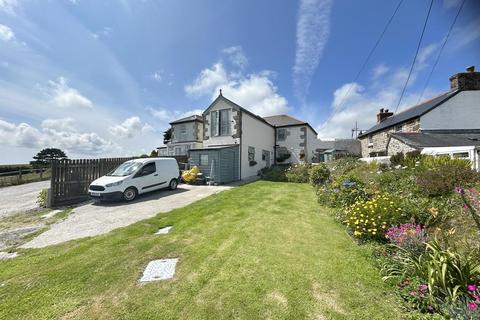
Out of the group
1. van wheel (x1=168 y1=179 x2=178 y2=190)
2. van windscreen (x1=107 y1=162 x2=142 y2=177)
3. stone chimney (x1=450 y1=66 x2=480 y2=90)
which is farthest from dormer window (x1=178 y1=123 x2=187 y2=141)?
stone chimney (x1=450 y1=66 x2=480 y2=90)

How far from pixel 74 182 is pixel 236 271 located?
10.5 metres

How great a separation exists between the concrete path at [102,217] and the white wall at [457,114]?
66.4 feet

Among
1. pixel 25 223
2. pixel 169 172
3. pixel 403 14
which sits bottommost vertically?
pixel 25 223

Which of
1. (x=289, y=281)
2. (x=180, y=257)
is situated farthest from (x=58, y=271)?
(x=289, y=281)

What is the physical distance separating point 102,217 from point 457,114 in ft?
85.2

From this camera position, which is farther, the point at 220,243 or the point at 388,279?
the point at 220,243

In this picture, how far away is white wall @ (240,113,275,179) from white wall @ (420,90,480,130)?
1344 centimetres

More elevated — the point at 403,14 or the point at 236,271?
the point at 403,14

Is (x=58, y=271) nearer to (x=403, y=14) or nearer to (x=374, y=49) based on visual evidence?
(x=403, y=14)

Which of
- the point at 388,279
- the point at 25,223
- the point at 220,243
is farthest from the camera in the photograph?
the point at 25,223

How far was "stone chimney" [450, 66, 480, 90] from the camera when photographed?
1723 centimetres

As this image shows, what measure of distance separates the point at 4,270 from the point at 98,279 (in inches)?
85.2

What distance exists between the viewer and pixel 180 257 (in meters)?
3.87

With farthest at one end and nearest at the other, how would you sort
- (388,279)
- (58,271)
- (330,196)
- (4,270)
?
(330,196) < (4,270) < (58,271) < (388,279)
